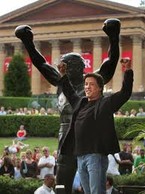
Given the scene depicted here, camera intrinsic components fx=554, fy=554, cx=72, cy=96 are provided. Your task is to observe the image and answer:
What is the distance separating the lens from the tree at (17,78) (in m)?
48.2

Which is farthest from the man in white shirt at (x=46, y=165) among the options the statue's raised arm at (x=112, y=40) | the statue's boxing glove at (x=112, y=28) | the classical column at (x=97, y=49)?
the classical column at (x=97, y=49)

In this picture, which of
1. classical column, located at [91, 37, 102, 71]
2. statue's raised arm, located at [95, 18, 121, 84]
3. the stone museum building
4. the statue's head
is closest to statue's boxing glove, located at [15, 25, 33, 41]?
the statue's head

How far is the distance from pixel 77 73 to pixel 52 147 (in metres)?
19.6

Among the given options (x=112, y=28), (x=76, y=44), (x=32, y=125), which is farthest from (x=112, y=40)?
(x=76, y=44)

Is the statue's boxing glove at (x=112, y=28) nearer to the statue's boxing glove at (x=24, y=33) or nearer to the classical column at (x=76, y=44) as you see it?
the statue's boxing glove at (x=24, y=33)

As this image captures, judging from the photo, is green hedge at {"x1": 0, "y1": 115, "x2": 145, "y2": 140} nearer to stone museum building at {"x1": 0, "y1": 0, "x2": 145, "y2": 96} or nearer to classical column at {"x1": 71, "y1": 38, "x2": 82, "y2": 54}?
stone museum building at {"x1": 0, "y1": 0, "x2": 145, "y2": 96}

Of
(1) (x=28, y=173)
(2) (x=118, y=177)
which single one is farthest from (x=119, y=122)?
(2) (x=118, y=177)

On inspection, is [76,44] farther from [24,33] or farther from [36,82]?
[24,33]

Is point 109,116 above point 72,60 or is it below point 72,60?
below

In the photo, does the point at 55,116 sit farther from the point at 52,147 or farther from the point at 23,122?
the point at 52,147

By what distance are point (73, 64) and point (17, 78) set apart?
43473mm

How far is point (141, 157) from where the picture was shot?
14453 mm

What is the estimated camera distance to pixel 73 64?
503 centimetres

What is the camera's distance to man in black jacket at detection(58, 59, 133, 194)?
4.35m
